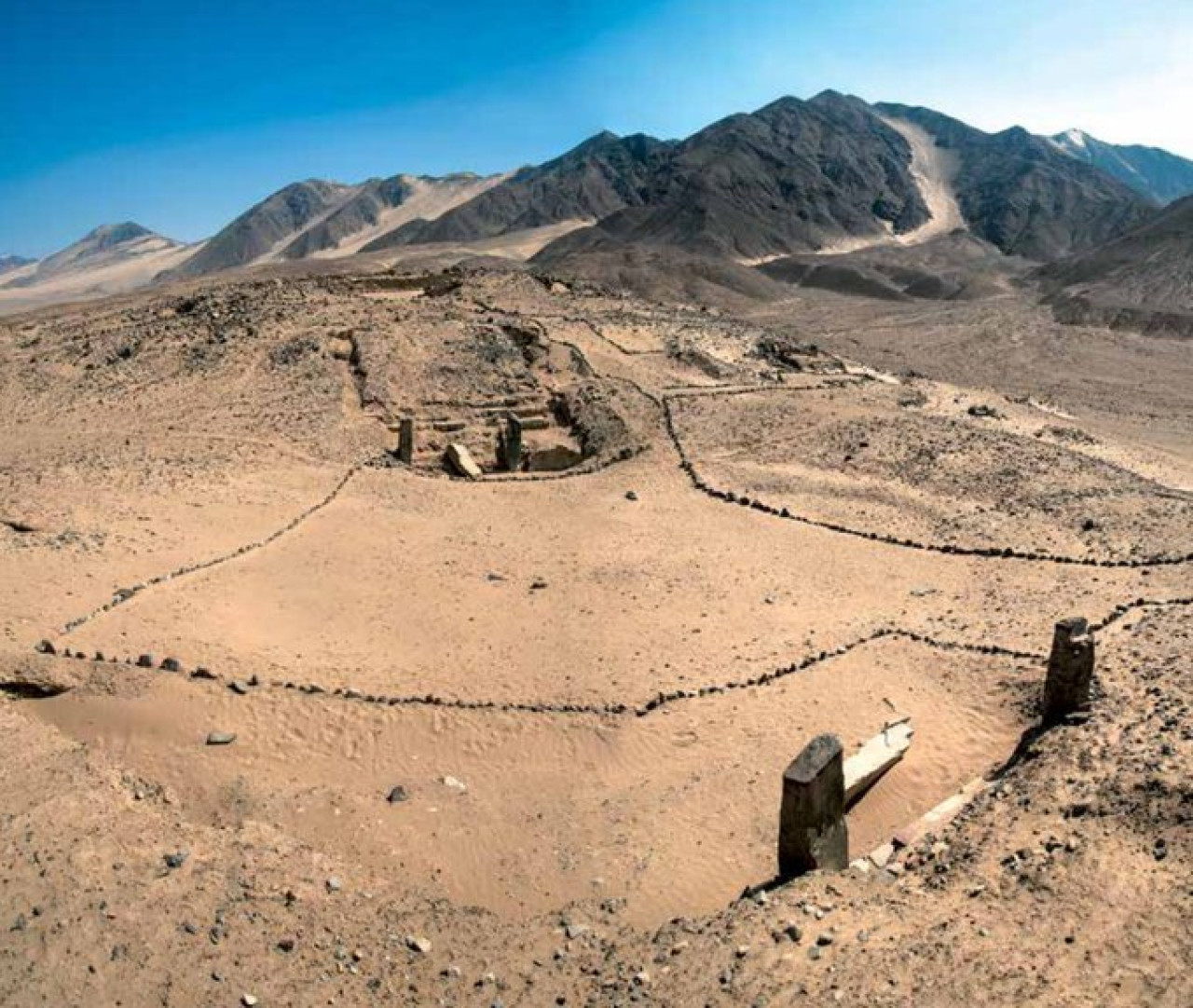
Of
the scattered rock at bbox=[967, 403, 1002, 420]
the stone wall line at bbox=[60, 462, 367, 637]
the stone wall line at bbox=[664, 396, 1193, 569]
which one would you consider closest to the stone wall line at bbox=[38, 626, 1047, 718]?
the stone wall line at bbox=[60, 462, 367, 637]

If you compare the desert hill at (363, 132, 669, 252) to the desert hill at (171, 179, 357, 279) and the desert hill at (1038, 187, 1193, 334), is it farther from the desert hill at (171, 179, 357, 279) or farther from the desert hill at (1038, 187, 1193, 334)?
the desert hill at (1038, 187, 1193, 334)

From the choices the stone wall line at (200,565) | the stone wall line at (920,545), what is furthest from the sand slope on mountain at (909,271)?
the stone wall line at (200,565)

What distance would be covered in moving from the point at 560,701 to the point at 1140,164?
162 meters

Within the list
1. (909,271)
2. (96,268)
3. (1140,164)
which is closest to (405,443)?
(909,271)

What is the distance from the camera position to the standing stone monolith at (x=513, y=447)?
18.1m

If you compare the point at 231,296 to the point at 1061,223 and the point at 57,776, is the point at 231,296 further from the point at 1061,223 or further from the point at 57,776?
the point at 1061,223

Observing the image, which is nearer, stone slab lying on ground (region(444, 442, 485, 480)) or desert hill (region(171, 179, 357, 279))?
stone slab lying on ground (region(444, 442, 485, 480))

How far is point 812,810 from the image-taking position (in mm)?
6316

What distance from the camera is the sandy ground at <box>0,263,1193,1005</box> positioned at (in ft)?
18.7

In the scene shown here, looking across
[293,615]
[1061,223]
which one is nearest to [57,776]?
[293,615]

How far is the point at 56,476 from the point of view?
47.4 ft

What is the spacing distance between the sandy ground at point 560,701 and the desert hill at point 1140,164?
451ft

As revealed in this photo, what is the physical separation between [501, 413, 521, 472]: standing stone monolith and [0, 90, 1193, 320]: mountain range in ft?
137

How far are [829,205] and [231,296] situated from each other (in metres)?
71.4
